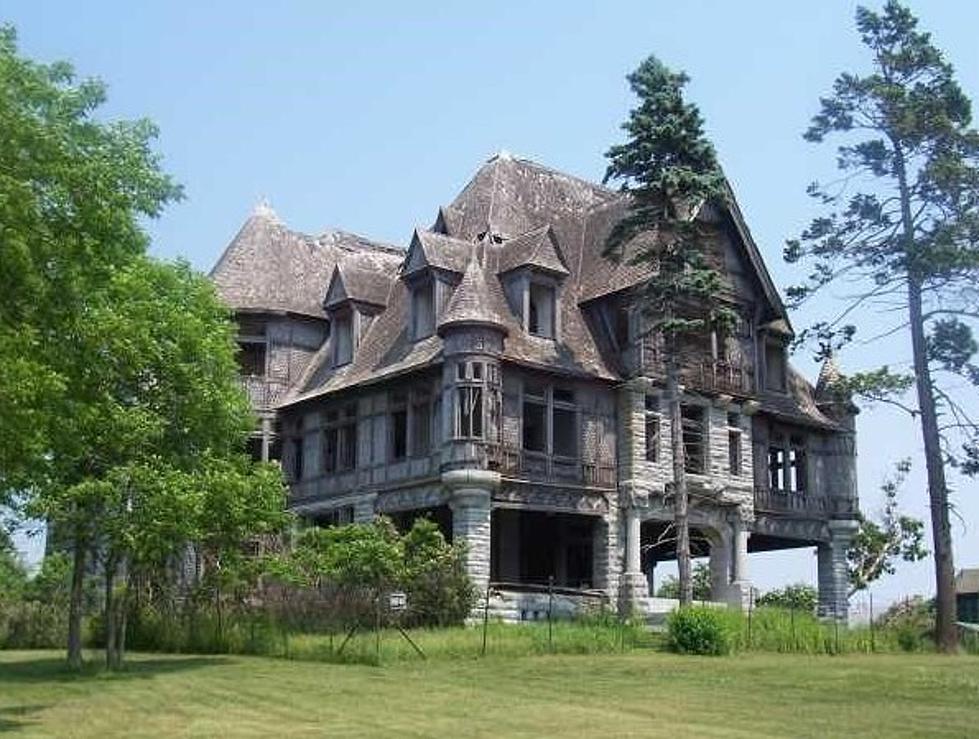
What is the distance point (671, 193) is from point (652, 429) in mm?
7352

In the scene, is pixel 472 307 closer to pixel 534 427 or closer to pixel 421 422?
pixel 421 422

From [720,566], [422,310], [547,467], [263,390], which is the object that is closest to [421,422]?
[422,310]

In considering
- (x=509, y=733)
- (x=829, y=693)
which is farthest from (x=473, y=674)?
(x=509, y=733)

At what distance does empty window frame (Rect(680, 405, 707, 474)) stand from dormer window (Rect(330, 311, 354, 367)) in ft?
34.9

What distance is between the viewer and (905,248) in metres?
35.2

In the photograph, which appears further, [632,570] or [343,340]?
[343,340]

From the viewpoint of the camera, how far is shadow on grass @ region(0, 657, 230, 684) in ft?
74.2

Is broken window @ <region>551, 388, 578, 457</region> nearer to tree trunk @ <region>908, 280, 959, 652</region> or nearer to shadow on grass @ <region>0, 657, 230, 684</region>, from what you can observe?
tree trunk @ <region>908, 280, 959, 652</region>

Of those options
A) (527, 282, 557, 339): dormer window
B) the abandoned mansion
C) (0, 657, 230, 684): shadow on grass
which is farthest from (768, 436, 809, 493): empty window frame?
(0, 657, 230, 684): shadow on grass

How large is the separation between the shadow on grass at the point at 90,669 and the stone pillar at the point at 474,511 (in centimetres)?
821

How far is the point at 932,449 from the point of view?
34.4 meters

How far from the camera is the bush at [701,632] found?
1094 inches

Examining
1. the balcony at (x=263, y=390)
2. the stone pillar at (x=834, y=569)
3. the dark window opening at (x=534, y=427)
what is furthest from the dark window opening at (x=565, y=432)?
the stone pillar at (x=834, y=569)

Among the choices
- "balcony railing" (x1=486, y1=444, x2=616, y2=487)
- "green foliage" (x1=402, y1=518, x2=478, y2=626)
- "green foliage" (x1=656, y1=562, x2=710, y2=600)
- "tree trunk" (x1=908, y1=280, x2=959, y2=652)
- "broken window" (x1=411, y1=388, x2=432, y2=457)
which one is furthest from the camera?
"green foliage" (x1=656, y1=562, x2=710, y2=600)
